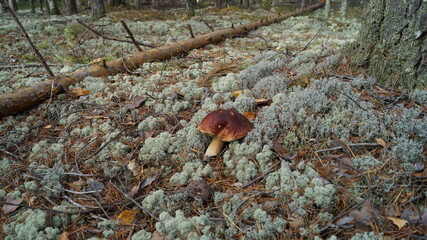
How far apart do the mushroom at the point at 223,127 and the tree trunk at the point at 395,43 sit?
182 centimetres

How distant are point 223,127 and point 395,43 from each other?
7.23 ft

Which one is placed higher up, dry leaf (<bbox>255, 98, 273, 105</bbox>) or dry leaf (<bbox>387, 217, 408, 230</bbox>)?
dry leaf (<bbox>255, 98, 273, 105</bbox>)

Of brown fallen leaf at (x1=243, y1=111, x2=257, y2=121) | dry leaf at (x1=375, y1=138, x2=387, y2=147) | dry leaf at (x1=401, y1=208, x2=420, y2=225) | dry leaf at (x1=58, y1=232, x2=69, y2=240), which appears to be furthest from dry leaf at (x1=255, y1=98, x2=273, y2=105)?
dry leaf at (x1=58, y1=232, x2=69, y2=240)

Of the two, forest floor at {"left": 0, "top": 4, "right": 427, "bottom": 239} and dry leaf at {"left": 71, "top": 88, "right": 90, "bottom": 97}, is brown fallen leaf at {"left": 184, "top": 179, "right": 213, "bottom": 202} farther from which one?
dry leaf at {"left": 71, "top": 88, "right": 90, "bottom": 97}

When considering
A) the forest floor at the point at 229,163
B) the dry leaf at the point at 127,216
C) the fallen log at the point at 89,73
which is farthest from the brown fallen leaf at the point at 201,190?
the fallen log at the point at 89,73

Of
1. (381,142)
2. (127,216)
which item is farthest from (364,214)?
(127,216)

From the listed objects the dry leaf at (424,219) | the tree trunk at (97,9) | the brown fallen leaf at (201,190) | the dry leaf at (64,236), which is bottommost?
the dry leaf at (64,236)

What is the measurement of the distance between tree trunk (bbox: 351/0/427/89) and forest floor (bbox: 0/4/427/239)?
18 cm

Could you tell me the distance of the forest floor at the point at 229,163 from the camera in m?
1.88

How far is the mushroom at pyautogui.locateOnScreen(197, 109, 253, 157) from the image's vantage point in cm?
248

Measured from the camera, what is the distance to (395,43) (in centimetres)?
295

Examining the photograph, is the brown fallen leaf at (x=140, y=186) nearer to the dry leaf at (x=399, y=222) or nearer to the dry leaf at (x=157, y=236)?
the dry leaf at (x=157, y=236)

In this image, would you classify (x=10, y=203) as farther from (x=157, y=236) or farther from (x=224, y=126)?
(x=224, y=126)

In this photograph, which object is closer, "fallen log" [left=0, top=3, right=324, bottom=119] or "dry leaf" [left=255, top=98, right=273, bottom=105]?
"dry leaf" [left=255, top=98, right=273, bottom=105]
